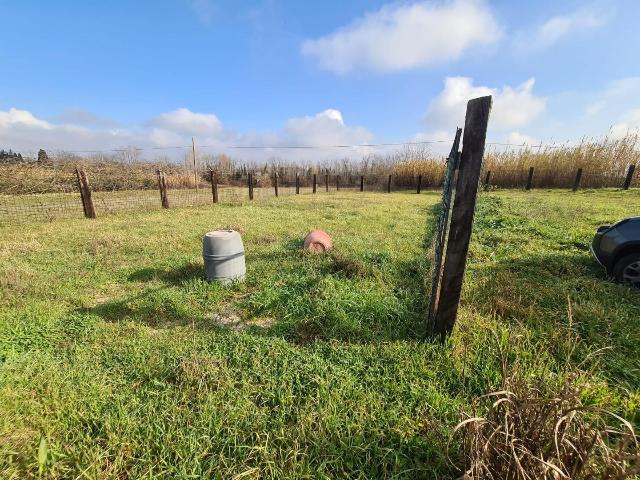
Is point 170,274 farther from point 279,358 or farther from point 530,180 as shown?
point 530,180

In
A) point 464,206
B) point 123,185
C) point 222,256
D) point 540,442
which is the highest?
point 464,206

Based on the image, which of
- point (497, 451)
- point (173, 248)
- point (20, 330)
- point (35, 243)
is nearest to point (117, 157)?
point (35, 243)

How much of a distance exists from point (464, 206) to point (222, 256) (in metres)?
2.80

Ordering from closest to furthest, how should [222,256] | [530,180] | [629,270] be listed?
[629,270] → [222,256] → [530,180]

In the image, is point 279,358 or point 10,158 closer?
point 279,358

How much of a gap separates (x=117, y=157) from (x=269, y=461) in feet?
85.8

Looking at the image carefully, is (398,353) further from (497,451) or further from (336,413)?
(497,451)

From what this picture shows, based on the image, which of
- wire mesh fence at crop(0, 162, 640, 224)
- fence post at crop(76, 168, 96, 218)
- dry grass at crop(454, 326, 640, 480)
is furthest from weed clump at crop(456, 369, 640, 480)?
wire mesh fence at crop(0, 162, 640, 224)

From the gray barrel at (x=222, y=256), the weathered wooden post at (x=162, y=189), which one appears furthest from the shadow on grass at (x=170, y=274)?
the weathered wooden post at (x=162, y=189)

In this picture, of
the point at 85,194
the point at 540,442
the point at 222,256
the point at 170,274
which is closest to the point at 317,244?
the point at 222,256

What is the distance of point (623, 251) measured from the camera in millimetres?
3420

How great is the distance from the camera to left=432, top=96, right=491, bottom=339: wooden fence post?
193 cm

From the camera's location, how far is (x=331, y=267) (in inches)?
164

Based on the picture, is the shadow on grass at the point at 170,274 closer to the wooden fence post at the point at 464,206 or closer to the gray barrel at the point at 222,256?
the gray barrel at the point at 222,256
